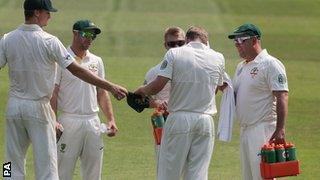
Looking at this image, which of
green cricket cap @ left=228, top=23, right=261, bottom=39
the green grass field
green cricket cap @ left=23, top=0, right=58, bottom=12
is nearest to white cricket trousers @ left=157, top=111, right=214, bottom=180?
green cricket cap @ left=228, top=23, right=261, bottom=39

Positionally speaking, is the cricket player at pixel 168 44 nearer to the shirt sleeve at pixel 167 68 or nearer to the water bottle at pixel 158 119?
the water bottle at pixel 158 119

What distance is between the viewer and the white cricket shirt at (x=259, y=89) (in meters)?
9.79

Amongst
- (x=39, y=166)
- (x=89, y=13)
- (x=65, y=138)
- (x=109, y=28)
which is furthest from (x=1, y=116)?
(x=89, y=13)

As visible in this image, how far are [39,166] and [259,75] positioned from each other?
2.50 metres

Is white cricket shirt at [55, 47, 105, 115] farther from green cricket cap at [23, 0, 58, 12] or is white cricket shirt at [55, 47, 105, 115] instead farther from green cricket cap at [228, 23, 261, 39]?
green cricket cap at [228, 23, 261, 39]

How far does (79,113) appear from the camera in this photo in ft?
33.1

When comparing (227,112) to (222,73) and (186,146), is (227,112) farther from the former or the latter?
(186,146)

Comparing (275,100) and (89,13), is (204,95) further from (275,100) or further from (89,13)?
(89,13)

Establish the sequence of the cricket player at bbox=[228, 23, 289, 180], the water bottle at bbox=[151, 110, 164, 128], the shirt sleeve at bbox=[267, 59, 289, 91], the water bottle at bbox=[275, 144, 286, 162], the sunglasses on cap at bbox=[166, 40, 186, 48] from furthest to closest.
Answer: the sunglasses on cap at bbox=[166, 40, 186, 48], the water bottle at bbox=[151, 110, 164, 128], the cricket player at bbox=[228, 23, 289, 180], the shirt sleeve at bbox=[267, 59, 289, 91], the water bottle at bbox=[275, 144, 286, 162]

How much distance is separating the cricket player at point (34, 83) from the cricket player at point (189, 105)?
0.79 m

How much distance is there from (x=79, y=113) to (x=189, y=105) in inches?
53.4

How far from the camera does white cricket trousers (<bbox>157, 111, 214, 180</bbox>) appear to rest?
942 cm

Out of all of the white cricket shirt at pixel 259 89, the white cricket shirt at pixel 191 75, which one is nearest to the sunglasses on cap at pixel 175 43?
the white cricket shirt at pixel 259 89

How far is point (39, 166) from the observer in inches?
355
